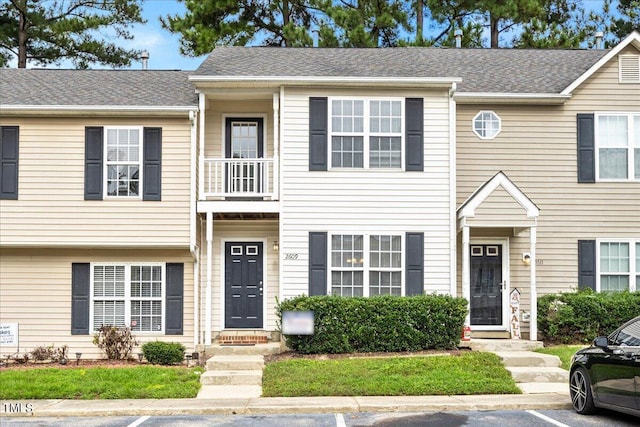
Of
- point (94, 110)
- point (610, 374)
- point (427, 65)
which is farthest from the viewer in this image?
point (427, 65)

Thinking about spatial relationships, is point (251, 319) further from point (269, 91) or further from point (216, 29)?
point (216, 29)

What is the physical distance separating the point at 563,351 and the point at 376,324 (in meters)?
3.73

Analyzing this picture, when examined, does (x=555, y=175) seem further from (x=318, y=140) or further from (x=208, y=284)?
(x=208, y=284)

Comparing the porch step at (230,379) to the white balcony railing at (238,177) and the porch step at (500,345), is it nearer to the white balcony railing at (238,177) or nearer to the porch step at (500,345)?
the white balcony railing at (238,177)

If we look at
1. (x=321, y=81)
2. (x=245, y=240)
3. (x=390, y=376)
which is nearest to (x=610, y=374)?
(x=390, y=376)

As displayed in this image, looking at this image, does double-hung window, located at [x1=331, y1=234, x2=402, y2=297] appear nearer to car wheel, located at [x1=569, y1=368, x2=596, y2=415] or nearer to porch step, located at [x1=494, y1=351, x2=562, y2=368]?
porch step, located at [x1=494, y1=351, x2=562, y2=368]

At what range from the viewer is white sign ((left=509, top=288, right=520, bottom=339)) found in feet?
55.1

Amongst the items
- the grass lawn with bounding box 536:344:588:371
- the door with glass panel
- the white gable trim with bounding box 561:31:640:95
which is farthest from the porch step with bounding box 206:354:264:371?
the white gable trim with bounding box 561:31:640:95

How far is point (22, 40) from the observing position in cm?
3120

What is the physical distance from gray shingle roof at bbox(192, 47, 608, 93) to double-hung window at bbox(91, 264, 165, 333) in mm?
4609

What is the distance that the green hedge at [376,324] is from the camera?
Answer: 1541 cm

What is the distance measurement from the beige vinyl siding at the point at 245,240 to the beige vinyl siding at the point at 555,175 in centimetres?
445

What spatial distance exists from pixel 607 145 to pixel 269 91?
25.5 feet

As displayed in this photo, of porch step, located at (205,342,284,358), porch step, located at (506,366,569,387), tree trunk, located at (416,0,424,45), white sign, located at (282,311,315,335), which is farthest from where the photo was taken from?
tree trunk, located at (416,0,424,45)
